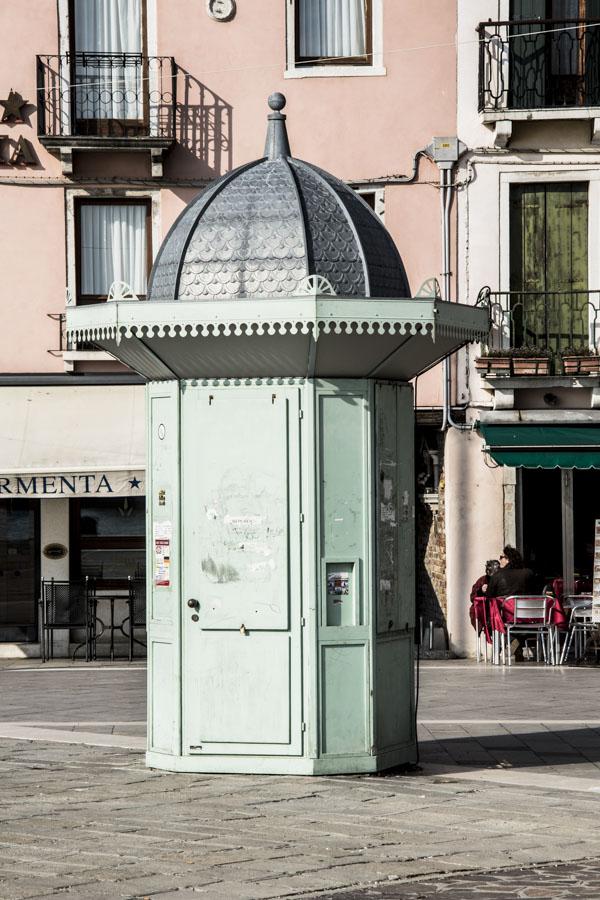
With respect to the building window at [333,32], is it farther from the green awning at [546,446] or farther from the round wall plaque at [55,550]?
the round wall plaque at [55,550]

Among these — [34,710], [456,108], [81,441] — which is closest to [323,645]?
[34,710]

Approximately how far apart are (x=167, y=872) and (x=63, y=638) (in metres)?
14.1

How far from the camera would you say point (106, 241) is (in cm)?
2280

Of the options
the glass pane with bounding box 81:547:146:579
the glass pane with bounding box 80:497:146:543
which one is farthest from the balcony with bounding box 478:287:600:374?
the glass pane with bounding box 81:547:146:579

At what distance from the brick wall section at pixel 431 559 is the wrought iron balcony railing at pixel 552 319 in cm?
Result: 215

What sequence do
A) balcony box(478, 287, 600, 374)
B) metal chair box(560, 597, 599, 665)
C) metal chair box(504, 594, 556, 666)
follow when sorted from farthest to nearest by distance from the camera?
balcony box(478, 287, 600, 374)
metal chair box(560, 597, 599, 665)
metal chair box(504, 594, 556, 666)

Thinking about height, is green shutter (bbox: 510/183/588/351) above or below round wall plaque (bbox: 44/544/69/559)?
above

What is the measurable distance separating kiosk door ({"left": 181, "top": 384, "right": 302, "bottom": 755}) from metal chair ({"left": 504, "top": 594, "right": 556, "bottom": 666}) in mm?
9303

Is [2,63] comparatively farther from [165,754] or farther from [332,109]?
[165,754]

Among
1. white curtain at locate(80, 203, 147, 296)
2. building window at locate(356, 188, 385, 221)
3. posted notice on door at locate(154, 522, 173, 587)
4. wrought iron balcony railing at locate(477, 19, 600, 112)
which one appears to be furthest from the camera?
white curtain at locate(80, 203, 147, 296)

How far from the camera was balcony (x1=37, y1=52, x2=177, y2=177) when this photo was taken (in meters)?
22.2

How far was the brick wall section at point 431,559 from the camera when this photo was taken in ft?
73.7

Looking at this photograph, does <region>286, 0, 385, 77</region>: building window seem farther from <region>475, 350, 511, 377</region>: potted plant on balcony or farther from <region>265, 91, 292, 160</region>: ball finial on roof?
<region>265, 91, 292, 160</region>: ball finial on roof

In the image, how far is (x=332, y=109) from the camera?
74.4ft
